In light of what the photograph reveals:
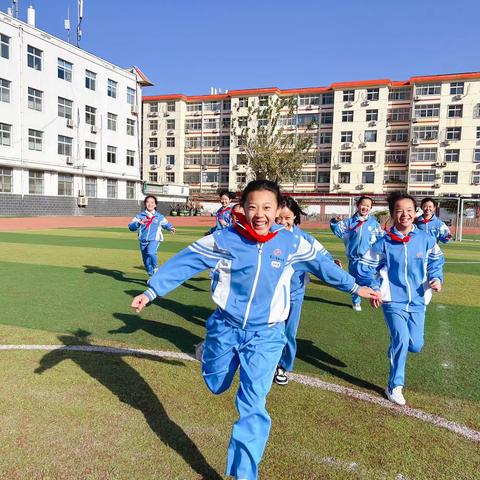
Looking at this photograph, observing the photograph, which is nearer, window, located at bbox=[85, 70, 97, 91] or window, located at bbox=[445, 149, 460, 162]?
window, located at bbox=[85, 70, 97, 91]

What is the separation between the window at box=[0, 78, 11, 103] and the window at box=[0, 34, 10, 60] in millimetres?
1892

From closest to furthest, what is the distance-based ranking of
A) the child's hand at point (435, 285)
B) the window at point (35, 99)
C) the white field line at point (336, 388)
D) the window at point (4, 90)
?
the white field line at point (336, 388), the child's hand at point (435, 285), the window at point (4, 90), the window at point (35, 99)

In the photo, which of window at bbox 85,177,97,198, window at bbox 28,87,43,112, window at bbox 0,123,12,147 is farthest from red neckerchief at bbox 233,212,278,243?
window at bbox 85,177,97,198

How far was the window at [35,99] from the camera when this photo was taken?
3619cm

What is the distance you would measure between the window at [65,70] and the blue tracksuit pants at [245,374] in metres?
42.3

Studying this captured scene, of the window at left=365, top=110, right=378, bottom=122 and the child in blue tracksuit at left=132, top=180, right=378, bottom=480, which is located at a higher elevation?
the window at left=365, top=110, right=378, bottom=122

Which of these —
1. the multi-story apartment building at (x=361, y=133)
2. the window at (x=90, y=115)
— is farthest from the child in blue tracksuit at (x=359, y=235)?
the multi-story apartment building at (x=361, y=133)

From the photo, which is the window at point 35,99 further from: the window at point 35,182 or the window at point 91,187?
the window at point 91,187

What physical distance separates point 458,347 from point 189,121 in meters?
63.3

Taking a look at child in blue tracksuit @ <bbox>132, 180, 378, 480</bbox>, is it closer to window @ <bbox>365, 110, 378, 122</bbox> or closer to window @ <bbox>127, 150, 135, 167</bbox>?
window @ <bbox>127, 150, 135, 167</bbox>

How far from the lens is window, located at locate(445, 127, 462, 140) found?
51.2 m

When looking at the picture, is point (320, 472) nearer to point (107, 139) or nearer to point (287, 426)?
point (287, 426)

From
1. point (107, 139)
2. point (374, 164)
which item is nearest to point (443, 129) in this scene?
point (374, 164)

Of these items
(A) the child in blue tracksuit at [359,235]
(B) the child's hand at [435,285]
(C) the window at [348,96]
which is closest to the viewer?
(B) the child's hand at [435,285]
